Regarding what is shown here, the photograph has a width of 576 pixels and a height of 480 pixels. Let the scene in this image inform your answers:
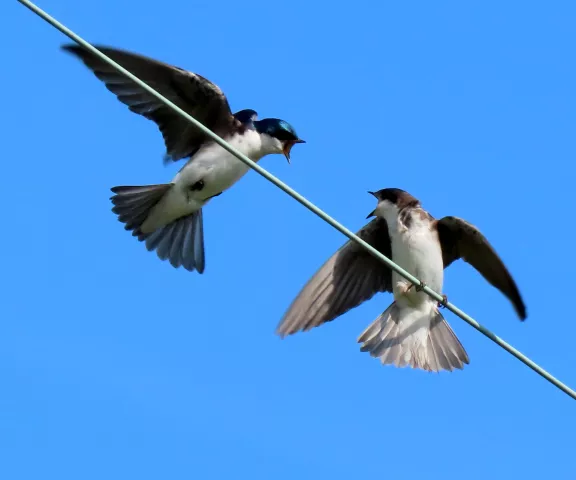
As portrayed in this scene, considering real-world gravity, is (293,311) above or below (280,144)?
below

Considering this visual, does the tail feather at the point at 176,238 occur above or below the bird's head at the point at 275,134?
below

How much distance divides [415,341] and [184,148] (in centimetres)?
173

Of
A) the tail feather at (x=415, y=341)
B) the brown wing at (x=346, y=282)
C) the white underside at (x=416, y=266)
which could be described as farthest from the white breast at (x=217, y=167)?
the tail feather at (x=415, y=341)

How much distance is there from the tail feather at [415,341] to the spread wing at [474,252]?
0.28 m

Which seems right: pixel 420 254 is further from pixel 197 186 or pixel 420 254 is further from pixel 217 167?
pixel 197 186

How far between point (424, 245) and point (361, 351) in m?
0.57

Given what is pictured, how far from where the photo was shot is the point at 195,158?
6.92 metres

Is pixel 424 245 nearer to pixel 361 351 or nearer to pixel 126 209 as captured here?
pixel 361 351

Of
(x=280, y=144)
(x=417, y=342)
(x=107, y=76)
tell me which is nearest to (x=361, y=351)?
(x=417, y=342)

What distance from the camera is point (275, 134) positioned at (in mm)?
7035

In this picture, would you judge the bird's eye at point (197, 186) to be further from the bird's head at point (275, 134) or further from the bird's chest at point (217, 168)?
the bird's head at point (275, 134)

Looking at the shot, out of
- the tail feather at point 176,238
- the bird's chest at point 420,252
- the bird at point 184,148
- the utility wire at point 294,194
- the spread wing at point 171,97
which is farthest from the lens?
the tail feather at point 176,238

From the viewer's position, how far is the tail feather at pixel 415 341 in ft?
20.5

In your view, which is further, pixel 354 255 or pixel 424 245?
pixel 354 255
